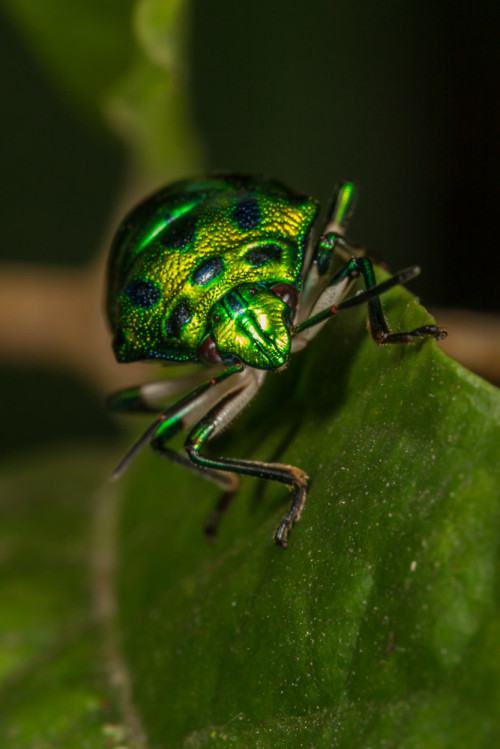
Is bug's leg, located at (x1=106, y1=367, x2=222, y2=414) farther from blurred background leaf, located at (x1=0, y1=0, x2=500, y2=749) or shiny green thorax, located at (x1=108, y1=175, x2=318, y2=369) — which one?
shiny green thorax, located at (x1=108, y1=175, x2=318, y2=369)

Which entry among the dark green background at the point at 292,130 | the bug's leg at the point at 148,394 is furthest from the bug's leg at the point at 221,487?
the dark green background at the point at 292,130

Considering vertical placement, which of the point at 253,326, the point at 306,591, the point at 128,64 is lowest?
the point at 306,591

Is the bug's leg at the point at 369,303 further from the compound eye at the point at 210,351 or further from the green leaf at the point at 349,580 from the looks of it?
the compound eye at the point at 210,351

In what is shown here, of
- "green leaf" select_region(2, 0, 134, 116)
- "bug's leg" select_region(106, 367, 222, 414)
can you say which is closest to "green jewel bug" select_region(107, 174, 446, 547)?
"bug's leg" select_region(106, 367, 222, 414)

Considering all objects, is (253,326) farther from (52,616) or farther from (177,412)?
(52,616)

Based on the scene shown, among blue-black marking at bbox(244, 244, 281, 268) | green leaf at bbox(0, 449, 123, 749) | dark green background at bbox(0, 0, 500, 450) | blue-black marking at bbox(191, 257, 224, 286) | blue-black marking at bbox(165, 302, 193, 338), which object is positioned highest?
dark green background at bbox(0, 0, 500, 450)

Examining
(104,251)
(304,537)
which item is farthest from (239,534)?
(104,251)

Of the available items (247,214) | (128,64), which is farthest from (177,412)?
(128,64)
